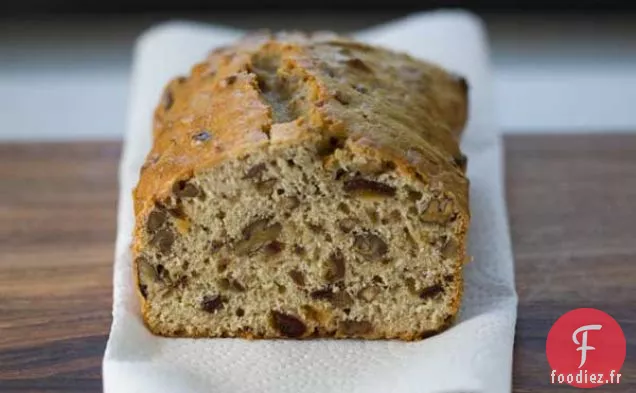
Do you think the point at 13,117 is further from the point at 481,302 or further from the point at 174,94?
the point at 481,302

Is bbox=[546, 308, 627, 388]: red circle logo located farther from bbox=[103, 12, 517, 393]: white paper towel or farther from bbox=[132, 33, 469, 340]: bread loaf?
bbox=[132, 33, 469, 340]: bread loaf

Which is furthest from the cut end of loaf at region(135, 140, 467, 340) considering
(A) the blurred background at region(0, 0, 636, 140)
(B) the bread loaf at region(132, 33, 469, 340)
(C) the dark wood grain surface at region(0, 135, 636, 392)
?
(A) the blurred background at region(0, 0, 636, 140)

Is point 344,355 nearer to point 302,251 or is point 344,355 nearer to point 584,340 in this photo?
point 302,251

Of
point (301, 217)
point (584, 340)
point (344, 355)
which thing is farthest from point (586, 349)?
point (301, 217)

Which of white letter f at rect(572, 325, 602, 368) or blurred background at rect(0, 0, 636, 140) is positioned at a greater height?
white letter f at rect(572, 325, 602, 368)

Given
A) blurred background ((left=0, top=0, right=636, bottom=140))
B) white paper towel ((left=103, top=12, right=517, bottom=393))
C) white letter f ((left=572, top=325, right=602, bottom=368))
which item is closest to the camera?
white paper towel ((left=103, top=12, right=517, bottom=393))

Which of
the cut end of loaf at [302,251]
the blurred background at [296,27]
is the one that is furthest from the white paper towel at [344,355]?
the blurred background at [296,27]

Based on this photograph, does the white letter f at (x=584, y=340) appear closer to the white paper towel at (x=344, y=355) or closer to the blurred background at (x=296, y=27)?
the white paper towel at (x=344, y=355)
